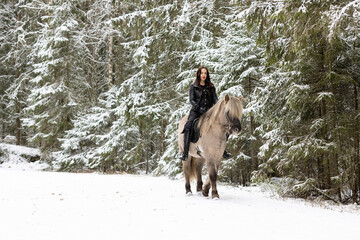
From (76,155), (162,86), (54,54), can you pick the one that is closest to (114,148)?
(76,155)

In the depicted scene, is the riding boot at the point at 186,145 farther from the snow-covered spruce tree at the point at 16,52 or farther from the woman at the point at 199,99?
the snow-covered spruce tree at the point at 16,52

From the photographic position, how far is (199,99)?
22.8ft

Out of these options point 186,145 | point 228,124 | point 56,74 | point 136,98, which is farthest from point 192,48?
point 56,74

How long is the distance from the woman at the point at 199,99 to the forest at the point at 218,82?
1.44 metres

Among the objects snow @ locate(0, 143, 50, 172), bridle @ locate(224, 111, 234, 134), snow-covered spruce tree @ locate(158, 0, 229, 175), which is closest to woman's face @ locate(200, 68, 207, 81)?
bridle @ locate(224, 111, 234, 134)

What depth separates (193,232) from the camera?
390 centimetres

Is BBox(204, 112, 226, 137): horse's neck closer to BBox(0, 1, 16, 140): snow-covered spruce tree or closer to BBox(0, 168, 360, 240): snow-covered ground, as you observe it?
BBox(0, 168, 360, 240): snow-covered ground

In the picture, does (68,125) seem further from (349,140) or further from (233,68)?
(349,140)

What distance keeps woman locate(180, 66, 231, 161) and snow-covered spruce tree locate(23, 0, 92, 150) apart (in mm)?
12251

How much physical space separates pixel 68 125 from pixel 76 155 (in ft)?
7.17

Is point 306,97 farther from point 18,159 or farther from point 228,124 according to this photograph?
point 18,159

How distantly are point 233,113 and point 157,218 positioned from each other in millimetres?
2555

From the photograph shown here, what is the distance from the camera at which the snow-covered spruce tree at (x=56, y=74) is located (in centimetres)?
1764

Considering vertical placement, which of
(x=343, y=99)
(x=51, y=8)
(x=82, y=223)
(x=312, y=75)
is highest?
(x=51, y=8)
